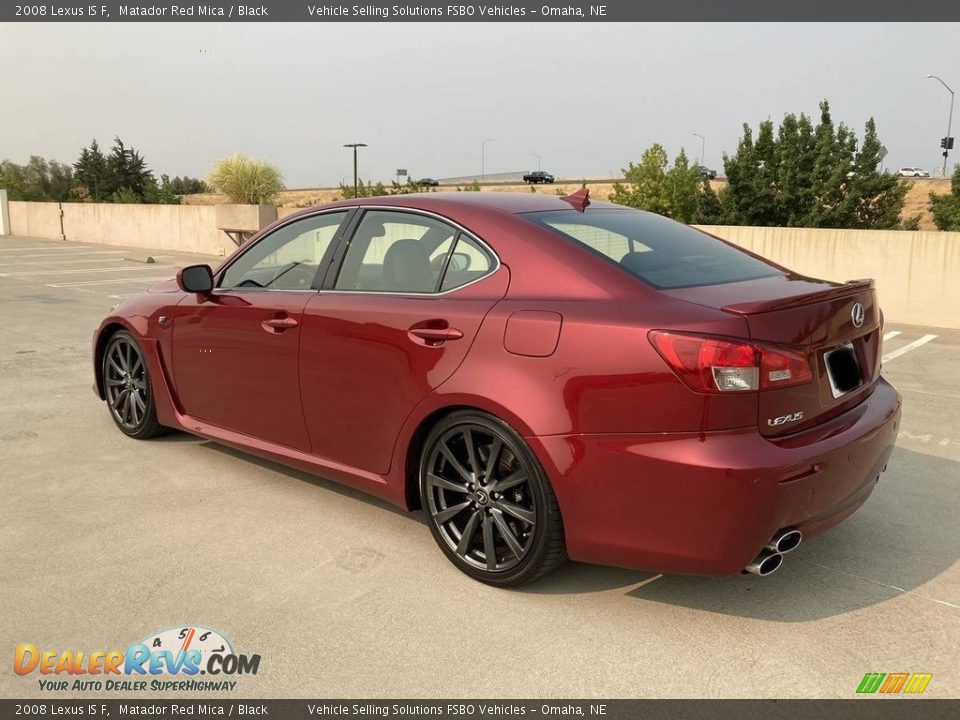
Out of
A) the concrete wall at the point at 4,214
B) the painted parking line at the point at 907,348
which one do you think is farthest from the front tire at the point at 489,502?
the concrete wall at the point at 4,214

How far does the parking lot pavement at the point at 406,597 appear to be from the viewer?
111 inches

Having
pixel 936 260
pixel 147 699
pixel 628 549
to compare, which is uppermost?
pixel 936 260

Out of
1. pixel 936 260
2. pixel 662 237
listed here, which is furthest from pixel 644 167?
pixel 662 237

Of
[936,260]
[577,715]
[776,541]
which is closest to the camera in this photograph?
[577,715]

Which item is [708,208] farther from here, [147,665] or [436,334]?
[147,665]

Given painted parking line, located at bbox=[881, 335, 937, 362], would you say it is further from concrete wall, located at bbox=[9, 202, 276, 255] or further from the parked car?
the parked car

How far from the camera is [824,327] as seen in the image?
309 centimetres

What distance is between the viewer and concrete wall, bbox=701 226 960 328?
37.3 feet

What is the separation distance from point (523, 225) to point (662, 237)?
2.41 feet

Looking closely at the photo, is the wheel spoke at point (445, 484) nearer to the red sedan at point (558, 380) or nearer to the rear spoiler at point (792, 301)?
the red sedan at point (558, 380)

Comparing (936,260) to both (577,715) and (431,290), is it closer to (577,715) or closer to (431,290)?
(431,290)

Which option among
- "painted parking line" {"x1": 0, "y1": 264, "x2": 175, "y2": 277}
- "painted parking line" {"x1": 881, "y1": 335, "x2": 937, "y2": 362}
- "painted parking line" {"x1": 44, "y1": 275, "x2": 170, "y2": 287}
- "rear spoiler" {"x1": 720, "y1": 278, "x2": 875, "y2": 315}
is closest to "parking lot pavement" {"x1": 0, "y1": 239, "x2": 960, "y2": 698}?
"rear spoiler" {"x1": 720, "y1": 278, "x2": 875, "y2": 315}

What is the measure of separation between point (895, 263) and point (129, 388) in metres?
10.5

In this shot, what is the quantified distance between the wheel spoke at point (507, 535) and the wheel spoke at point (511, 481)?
0.36 ft
